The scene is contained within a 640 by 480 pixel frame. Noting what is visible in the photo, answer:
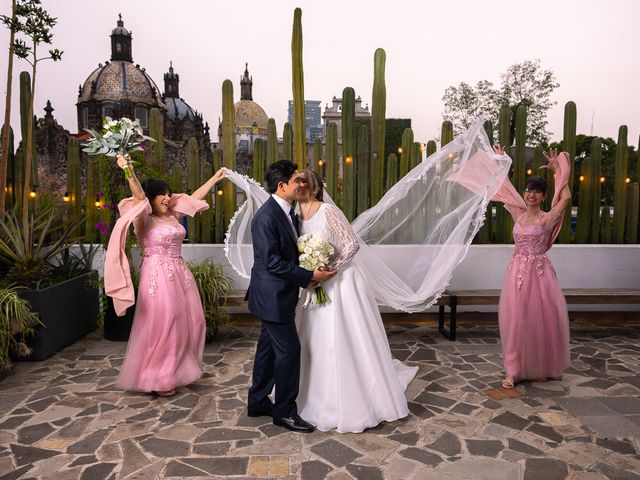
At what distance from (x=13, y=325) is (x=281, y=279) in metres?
3.29

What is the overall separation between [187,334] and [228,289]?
Answer: 1724 mm

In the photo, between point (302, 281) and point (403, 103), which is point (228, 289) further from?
point (403, 103)

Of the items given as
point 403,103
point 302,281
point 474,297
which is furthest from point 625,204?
point 403,103

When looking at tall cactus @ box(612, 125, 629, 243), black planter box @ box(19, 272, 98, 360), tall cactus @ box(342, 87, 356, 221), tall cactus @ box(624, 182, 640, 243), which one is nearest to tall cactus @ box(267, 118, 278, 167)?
tall cactus @ box(342, 87, 356, 221)

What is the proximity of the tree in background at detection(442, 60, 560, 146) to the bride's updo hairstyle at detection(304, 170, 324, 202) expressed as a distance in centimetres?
1731

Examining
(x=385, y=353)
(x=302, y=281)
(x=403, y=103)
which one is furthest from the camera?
(x=403, y=103)

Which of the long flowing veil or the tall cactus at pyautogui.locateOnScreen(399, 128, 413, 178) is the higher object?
the tall cactus at pyautogui.locateOnScreen(399, 128, 413, 178)

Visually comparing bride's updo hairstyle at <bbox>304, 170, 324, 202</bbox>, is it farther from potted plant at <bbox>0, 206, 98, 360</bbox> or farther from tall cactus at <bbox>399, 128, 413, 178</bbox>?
tall cactus at <bbox>399, 128, 413, 178</bbox>

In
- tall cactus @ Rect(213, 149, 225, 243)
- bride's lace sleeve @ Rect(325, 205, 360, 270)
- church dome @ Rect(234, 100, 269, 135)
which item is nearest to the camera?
bride's lace sleeve @ Rect(325, 205, 360, 270)

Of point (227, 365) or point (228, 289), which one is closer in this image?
point (227, 365)

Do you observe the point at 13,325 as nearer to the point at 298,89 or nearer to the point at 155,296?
the point at 155,296

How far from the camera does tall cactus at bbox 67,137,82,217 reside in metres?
7.06

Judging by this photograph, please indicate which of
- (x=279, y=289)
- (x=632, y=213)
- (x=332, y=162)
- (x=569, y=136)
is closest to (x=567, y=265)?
(x=632, y=213)

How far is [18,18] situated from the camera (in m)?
5.90
